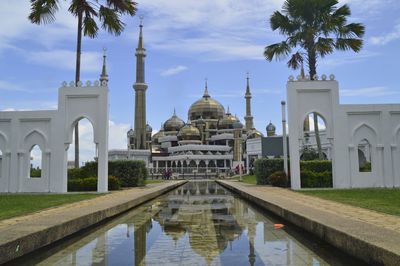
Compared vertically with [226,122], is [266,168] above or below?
below

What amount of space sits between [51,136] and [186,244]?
51.6 ft

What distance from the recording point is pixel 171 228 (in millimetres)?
9344

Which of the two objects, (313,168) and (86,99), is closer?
(86,99)

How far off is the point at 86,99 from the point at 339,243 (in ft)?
56.0

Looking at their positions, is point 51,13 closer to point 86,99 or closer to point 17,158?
point 86,99

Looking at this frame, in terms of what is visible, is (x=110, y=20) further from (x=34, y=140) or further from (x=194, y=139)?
(x=194, y=139)

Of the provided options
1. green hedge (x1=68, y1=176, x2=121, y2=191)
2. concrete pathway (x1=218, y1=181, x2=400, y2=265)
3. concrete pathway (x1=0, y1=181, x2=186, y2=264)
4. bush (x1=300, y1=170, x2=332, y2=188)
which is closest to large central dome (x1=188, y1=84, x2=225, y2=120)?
bush (x1=300, y1=170, x2=332, y2=188)

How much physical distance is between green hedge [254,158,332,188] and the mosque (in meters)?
35.3

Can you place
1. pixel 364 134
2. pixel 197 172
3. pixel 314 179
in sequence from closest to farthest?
pixel 364 134, pixel 314 179, pixel 197 172

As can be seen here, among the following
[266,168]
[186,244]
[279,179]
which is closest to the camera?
[186,244]

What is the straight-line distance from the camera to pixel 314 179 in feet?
74.7

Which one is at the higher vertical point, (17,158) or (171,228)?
(17,158)

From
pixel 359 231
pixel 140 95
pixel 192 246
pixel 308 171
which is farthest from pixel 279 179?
pixel 140 95

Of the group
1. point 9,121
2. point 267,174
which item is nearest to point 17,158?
point 9,121
